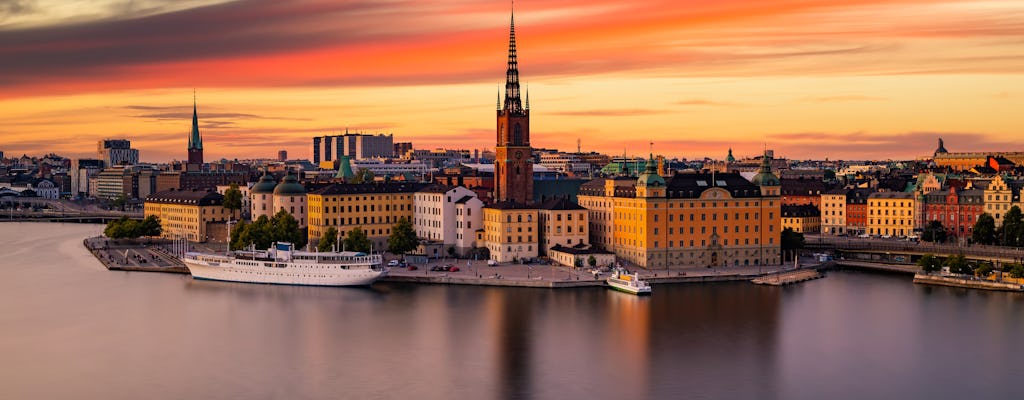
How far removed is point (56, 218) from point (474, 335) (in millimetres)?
81591

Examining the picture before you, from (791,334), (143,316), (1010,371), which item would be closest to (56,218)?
(143,316)

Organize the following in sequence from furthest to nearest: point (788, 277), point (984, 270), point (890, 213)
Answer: point (890, 213)
point (788, 277)
point (984, 270)

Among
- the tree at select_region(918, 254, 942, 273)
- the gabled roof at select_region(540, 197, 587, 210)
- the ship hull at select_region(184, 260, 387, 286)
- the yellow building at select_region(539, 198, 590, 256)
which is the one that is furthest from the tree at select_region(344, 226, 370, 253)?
the tree at select_region(918, 254, 942, 273)

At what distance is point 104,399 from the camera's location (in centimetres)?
3156

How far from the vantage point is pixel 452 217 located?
202 feet

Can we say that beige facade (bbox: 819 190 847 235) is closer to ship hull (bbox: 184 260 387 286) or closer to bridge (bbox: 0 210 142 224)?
ship hull (bbox: 184 260 387 286)

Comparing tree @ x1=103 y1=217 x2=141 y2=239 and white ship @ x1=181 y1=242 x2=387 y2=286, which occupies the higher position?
tree @ x1=103 y1=217 x2=141 y2=239

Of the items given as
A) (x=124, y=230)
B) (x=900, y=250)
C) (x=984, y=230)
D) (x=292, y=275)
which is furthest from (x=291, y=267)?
(x=984, y=230)

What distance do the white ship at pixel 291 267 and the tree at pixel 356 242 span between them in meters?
4.25

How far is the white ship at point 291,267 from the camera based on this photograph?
Answer: 170 ft

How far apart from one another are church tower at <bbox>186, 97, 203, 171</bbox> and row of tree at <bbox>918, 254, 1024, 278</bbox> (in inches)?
4271

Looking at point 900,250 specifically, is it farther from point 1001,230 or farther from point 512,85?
point 512,85

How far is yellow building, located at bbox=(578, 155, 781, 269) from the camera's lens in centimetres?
5497

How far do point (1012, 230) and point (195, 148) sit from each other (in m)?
110
